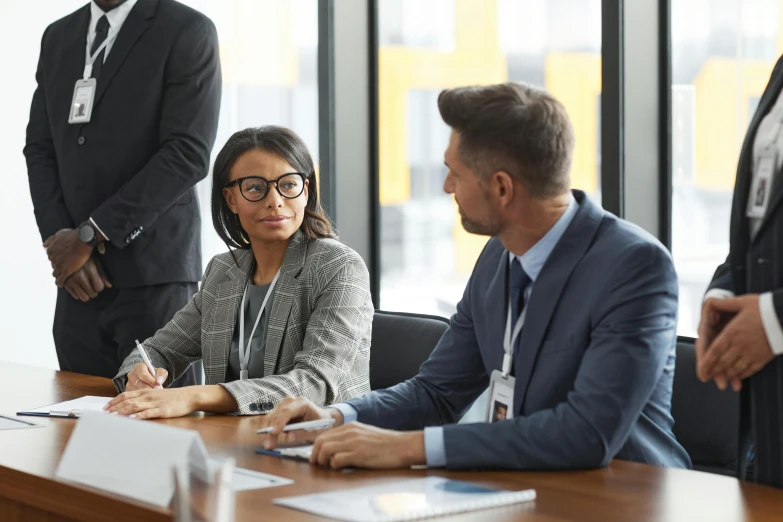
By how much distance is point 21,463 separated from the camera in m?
1.96

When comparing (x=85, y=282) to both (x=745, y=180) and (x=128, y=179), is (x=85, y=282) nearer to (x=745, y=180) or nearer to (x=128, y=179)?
(x=128, y=179)

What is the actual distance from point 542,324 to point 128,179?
6.89ft

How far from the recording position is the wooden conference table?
1592mm

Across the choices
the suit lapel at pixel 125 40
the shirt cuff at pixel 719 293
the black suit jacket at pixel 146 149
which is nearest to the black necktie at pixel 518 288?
the shirt cuff at pixel 719 293

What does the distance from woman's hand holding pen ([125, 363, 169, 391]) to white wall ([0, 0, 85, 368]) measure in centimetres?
324

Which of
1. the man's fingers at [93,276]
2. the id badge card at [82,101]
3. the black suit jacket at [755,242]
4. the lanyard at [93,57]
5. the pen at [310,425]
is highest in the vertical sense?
the lanyard at [93,57]

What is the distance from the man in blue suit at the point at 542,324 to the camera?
1.90 meters

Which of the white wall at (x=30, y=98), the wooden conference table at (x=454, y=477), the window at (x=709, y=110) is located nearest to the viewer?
the wooden conference table at (x=454, y=477)

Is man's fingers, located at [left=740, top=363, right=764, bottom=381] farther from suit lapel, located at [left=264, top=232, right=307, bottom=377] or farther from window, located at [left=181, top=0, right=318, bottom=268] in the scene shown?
window, located at [left=181, top=0, right=318, bottom=268]

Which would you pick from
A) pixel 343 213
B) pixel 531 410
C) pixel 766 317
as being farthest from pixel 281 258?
pixel 343 213

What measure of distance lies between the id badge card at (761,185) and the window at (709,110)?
151 centimetres

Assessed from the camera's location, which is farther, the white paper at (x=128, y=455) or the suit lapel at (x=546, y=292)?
the suit lapel at (x=546, y=292)

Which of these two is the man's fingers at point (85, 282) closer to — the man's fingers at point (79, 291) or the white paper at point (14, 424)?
the man's fingers at point (79, 291)

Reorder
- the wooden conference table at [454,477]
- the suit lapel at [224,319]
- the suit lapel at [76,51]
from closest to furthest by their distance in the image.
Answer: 1. the wooden conference table at [454,477]
2. the suit lapel at [224,319]
3. the suit lapel at [76,51]
